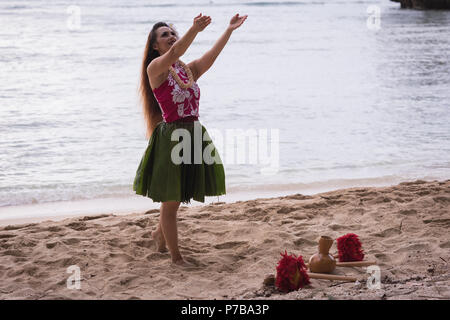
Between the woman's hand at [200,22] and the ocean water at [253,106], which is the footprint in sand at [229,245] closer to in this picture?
the woman's hand at [200,22]

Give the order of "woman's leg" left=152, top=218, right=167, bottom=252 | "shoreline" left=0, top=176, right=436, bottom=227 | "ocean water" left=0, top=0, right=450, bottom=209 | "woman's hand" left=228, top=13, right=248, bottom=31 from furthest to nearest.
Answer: "ocean water" left=0, top=0, right=450, bottom=209, "shoreline" left=0, top=176, right=436, bottom=227, "woman's leg" left=152, top=218, right=167, bottom=252, "woman's hand" left=228, top=13, right=248, bottom=31

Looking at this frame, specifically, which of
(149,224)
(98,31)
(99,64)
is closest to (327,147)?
(149,224)

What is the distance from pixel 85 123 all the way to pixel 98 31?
1491 cm

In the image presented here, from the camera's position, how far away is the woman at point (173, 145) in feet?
12.8

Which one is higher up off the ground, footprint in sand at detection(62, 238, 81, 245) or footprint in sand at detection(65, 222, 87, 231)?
footprint in sand at detection(65, 222, 87, 231)

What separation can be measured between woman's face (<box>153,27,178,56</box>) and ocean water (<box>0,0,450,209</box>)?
1878mm

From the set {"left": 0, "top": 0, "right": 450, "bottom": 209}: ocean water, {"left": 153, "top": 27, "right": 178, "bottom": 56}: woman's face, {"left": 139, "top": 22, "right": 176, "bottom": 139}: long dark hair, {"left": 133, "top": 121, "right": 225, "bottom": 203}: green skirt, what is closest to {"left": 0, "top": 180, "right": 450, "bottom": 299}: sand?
{"left": 133, "top": 121, "right": 225, "bottom": 203}: green skirt

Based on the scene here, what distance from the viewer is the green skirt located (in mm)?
3930

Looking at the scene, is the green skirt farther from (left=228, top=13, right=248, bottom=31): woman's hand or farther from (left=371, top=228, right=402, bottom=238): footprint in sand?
(left=371, top=228, right=402, bottom=238): footprint in sand

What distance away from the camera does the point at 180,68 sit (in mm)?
4008

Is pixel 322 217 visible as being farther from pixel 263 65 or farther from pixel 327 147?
pixel 263 65

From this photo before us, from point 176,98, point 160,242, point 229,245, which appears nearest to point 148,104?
point 176,98

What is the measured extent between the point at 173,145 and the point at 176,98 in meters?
0.31

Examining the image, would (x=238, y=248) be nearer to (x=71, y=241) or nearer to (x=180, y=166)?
(x=180, y=166)
